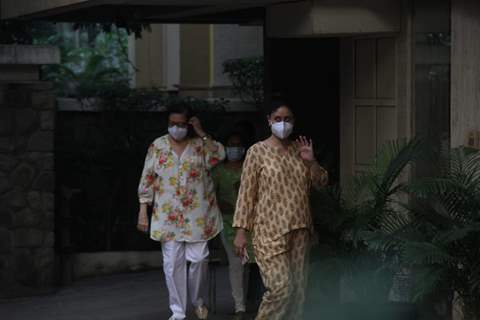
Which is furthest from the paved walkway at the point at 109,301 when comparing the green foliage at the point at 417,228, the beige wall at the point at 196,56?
the beige wall at the point at 196,56

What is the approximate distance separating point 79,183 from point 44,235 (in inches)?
60.6

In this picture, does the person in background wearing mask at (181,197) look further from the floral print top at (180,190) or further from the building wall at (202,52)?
the building wall at (202,52)

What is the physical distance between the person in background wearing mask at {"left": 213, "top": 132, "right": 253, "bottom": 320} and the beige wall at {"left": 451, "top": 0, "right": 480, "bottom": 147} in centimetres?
212

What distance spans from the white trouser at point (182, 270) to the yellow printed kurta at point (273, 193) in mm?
1529

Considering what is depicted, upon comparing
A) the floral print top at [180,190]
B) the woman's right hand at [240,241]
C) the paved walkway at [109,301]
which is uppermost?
the floral print top at [180,190]

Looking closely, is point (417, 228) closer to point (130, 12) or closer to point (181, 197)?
point (181, 197)

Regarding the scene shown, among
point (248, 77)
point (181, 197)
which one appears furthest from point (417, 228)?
point (248, 77)

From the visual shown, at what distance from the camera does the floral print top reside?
1088cm

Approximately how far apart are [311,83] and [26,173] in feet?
11.0

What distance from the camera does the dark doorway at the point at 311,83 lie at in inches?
456

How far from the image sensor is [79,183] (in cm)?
1496

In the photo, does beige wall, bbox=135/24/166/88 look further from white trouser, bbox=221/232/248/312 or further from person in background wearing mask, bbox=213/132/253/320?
white trouser, bbox=221/232/248/312

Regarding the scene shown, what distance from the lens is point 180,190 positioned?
10883 mm

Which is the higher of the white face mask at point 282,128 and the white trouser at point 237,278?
the white face mask at point 282,128
